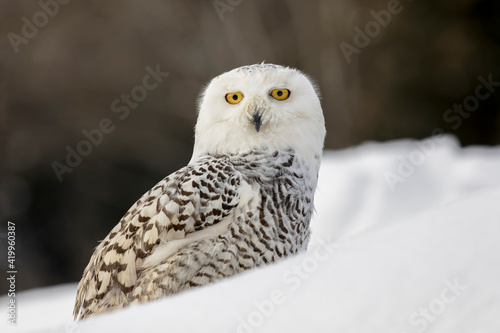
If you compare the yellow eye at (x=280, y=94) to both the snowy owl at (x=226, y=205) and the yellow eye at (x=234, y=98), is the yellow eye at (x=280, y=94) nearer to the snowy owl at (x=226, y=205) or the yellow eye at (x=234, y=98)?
the snowy owl at (x=226, y=205)

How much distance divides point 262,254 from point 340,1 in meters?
5.88

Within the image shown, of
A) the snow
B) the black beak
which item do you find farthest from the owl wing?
the snow

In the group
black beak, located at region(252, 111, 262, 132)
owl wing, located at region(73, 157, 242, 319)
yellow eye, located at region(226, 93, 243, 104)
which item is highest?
yellow eye, located at region(226, 93, 243, 104)

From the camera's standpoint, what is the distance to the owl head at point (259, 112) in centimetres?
231

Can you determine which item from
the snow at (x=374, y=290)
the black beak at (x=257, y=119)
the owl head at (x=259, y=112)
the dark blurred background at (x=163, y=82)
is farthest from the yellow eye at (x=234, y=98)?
the dark blurred background at (x=163, y=82)

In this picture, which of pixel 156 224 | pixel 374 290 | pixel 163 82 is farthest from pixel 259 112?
A: pixel 163 82

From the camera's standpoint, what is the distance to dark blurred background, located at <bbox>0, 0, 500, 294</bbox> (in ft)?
23.7

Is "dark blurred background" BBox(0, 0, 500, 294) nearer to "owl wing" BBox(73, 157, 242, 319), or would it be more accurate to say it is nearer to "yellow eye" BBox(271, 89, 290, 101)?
"yellow eye" BBox(271, 89, 290, 101)

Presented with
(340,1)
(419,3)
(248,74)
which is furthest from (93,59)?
(248,74)

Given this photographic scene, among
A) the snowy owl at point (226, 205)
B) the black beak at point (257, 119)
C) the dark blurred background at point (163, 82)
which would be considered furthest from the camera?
the dark blurred background at point (163, 82)

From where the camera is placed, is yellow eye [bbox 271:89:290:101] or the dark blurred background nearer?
yellow eye [bbox 271:89:290:101]

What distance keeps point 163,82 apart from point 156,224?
5736mm

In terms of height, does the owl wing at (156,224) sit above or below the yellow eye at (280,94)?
below

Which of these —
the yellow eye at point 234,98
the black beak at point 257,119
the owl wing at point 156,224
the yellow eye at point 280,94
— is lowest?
the owl wing at point 156,224
